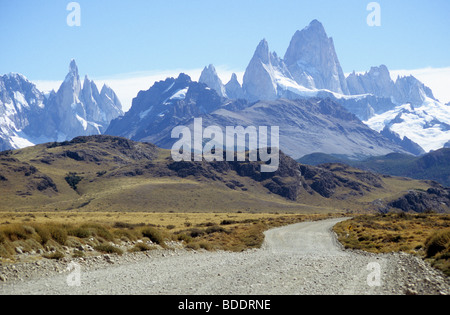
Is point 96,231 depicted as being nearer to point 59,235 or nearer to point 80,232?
point 80,232

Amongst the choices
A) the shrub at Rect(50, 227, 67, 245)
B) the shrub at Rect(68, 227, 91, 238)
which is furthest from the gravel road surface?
the shrub at Rect(68, 227, 91, 238)

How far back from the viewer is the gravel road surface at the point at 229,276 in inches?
741

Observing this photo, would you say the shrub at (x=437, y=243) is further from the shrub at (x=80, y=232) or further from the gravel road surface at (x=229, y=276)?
the shrub at (x=80, y=232)

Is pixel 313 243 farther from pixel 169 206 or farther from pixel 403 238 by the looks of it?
pixel 169 206

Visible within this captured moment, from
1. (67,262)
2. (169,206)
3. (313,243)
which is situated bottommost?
(169,206)

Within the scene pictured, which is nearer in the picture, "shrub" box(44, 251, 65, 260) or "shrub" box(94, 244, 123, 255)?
"shrub" box(44, 251, 65, 260)

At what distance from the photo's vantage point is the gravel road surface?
61.8ft

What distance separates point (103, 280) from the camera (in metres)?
21.2

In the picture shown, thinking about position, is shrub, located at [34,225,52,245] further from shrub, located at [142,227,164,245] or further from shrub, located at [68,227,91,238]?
shrub, located at [142,227,164,245]


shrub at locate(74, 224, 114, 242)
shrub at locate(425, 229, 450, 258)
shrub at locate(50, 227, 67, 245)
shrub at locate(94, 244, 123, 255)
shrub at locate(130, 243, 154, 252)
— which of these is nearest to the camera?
shrub at locate(50, 227, 67, 245)

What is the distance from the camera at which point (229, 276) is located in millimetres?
22500
